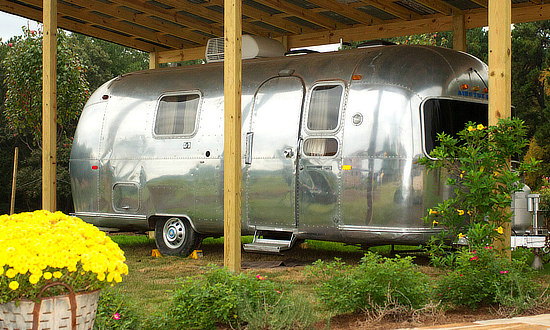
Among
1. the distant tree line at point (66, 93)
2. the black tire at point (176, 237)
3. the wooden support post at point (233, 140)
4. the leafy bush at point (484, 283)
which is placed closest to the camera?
the leafy bush at point (484, 283)

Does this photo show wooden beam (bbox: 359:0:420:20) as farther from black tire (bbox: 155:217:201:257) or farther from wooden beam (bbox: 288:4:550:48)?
black tire (bbox: 155:217:201:257)

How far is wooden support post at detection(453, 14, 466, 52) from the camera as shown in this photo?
10815mm

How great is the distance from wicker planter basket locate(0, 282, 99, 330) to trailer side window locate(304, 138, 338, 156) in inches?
218

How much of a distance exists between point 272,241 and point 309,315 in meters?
4.53

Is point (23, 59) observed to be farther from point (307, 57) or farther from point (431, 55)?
point (431, 55)

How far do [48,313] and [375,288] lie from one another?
2.61 meters

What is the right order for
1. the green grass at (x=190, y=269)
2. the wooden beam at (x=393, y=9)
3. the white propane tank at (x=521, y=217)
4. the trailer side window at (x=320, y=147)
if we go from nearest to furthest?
the green grass at (x=190, y=269) < the white propane tank at (x=521, y=217) < the trailer side window at (x=320, y=147) < the wooden beam at (x=393, y=9)

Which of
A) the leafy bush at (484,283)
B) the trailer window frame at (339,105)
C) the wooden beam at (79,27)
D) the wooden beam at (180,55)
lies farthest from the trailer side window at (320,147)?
the wooden beam at (79,27)

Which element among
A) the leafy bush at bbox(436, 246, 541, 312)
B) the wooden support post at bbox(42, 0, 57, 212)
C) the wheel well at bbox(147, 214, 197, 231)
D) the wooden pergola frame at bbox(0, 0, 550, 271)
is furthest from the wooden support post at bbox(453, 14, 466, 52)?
the wooden support post at bbox(42, 0, 57, 212)

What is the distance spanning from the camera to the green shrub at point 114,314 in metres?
4.71

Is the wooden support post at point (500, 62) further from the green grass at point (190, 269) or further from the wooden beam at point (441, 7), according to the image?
the wooden beam at point (441, 7)

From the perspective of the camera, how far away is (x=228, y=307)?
16.5 feet

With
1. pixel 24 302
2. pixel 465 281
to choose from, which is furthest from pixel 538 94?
pixel 24 302

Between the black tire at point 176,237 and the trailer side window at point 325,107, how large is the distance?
8.74 feet
